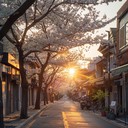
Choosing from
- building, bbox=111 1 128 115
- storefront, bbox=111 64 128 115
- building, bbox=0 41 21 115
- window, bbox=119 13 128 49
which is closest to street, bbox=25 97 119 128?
storefront, bbox=111 64 128 115

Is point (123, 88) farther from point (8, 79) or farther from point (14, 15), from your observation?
point (14, 15)

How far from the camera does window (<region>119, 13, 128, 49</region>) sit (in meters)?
35.7

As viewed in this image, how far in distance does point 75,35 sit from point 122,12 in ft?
30.5

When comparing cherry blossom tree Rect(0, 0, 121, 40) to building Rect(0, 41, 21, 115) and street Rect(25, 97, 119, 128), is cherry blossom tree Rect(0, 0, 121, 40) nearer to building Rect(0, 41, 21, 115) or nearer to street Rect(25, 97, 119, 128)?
street Rect(25, 97, 119, 128)

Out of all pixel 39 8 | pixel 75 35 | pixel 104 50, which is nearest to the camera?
pixel 39 8

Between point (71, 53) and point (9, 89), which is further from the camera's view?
point (71, 53)

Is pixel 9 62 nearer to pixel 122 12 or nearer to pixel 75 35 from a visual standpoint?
pixel 75 35

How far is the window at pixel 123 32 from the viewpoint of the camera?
35.7 m

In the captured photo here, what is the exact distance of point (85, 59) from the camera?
4647 centimetres

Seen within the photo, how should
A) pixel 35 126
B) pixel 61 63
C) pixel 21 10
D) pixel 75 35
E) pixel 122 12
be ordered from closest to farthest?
pixel 21 10
pixel 35 126
pixel 75 35
pixel 122 12
pixel 61 63

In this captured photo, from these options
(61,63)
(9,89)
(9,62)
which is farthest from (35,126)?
(61,63)

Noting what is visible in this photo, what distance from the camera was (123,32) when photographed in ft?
122

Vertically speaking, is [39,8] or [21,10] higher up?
[39,8]

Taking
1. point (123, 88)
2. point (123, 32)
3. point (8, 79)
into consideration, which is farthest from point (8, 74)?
point (123, 32)
